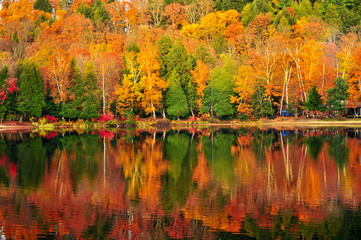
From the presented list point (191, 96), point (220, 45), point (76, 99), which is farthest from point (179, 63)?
point (220, 45)

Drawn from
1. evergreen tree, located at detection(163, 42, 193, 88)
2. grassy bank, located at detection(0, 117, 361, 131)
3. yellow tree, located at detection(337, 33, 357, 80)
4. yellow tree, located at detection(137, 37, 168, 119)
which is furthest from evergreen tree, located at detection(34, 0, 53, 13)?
yellow tree, located at detection(337, 33, 357, 80)

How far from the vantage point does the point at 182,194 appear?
18281mm

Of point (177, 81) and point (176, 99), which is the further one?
point (177, 81)

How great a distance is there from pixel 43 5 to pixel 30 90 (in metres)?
66.7

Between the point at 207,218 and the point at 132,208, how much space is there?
2.88 m

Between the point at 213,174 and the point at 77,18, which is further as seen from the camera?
the point at 77,18

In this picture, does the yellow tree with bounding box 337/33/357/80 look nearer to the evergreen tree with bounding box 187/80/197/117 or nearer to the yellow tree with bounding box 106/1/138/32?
the evergreen tree with bounding box 187/80/197/117

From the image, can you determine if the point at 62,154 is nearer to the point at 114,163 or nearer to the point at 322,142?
the point at 114,163

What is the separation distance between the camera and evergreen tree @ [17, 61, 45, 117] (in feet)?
204

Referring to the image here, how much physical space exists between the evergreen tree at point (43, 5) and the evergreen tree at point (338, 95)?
85348 millimetres

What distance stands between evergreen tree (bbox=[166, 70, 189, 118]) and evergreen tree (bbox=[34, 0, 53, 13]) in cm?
6740

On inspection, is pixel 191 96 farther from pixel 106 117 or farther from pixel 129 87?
pixel 106 117

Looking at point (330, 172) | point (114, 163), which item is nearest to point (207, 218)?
point (330, 172)

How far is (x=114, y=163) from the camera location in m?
27.3
